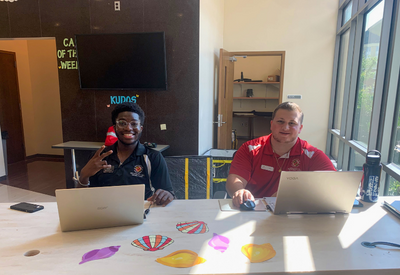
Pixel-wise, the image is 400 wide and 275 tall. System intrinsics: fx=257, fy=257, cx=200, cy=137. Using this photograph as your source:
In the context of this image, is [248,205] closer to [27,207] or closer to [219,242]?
[219,242]

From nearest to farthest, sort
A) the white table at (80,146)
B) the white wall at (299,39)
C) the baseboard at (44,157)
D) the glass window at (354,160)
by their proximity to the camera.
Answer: the white table at (80,146), the glass window at (354,160), the white wall at (299,39), the baseboard at (44,157)

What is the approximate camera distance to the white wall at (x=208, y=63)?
11.2 ft

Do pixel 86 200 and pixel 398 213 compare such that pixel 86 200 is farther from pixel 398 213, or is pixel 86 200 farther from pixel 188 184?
pixel 188 184

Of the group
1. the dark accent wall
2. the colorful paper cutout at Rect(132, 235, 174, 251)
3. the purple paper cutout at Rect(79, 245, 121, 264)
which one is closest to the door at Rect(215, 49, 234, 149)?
the dark accent wall

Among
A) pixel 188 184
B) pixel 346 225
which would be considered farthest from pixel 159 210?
pixel 188 184

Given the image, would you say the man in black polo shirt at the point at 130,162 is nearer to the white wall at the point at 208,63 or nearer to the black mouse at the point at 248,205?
the black mouse at the point at 248,205

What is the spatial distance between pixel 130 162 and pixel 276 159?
3.29 ft

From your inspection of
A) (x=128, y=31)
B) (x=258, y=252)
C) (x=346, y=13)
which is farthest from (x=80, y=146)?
(x=346, y=13)

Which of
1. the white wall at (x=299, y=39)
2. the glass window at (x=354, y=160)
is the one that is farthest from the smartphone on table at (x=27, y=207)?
the white wall at (x=299, y=39)

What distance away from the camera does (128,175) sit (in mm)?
1731

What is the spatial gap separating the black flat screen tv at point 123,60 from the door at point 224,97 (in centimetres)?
111

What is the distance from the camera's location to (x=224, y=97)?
166 inches

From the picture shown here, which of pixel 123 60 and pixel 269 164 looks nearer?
pixel 269 164

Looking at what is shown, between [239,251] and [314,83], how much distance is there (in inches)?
170
